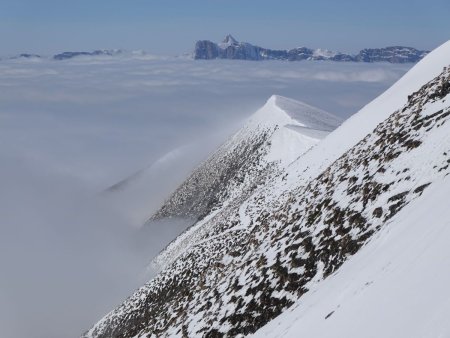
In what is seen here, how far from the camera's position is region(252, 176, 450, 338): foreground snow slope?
5.78 metres

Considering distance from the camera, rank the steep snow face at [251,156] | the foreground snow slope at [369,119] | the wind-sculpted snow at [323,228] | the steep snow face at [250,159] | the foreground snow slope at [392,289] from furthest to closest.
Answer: the steep snow face at [251,156] → the steep snow face at [250,159] → the foreground snow slope at [369,119] → the wind-sculpted snow at [323,228] → the foreground snow slope at [392,289]

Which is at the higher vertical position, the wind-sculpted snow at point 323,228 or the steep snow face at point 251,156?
the wind-sculpted snow at point 323,228

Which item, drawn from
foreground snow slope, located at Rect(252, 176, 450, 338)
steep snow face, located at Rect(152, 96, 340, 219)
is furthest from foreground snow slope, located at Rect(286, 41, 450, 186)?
steep snow face, located at Rect(152, 96, 340, 219)

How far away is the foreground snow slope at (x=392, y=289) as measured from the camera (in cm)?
578

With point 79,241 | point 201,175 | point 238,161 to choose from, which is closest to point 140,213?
point 79,241

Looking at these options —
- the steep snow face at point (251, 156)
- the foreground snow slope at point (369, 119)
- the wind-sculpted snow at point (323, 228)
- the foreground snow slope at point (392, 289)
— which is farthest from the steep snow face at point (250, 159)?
the foreground snow slope at point (392, 289)

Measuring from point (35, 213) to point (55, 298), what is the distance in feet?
378

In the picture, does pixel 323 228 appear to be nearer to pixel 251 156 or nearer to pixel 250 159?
pixel 250 159

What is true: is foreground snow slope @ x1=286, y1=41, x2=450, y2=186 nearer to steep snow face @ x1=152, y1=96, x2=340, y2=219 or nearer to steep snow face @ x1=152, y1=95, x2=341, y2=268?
steep snow face @ x1=152, y1=95, x2=341, y2=268

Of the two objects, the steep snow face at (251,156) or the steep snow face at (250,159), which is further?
the steep snow face at (251,156)

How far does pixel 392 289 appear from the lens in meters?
6.91

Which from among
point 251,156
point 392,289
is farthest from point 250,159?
point 392,289

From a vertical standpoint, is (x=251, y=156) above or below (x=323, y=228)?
below

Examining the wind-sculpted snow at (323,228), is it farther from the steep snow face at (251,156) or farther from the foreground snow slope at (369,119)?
the steep snow face at (251,156)
